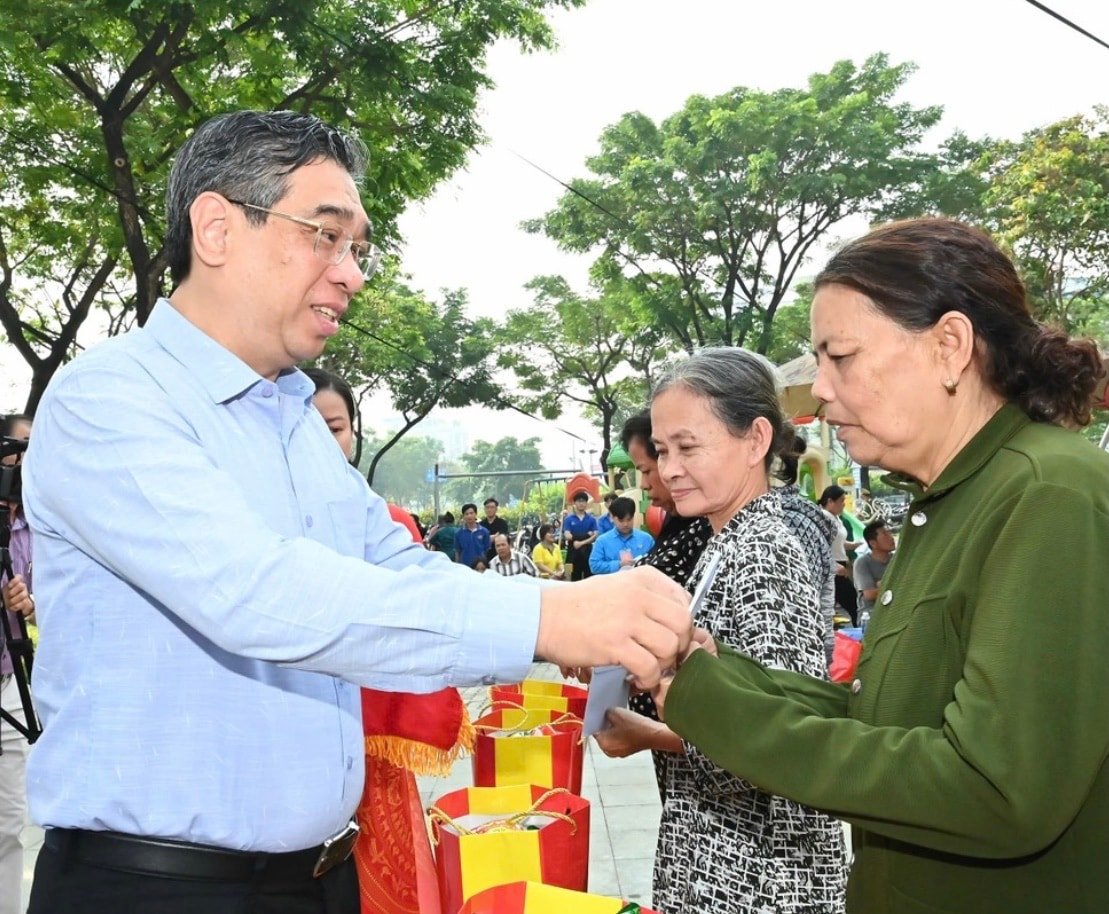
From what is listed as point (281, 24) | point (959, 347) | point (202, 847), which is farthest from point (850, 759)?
point (281, 24)

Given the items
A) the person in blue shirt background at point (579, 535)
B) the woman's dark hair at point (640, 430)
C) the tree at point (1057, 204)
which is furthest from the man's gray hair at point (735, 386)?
the tree at point (1057, 204)

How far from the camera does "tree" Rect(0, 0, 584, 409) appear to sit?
29.7ft

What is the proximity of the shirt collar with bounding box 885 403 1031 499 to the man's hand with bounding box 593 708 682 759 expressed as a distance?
774mm

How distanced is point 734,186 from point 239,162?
19480 mm

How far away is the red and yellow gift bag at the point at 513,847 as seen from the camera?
7.49ft

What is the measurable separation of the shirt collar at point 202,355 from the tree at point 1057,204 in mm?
18725

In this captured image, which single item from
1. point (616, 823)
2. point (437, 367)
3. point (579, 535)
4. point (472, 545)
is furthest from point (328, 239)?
point (437, 367)

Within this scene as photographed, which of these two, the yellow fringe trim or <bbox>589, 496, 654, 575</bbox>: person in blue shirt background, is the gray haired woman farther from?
<bbox>589, 496, 654, 575</bbox>: person in blue shirt background

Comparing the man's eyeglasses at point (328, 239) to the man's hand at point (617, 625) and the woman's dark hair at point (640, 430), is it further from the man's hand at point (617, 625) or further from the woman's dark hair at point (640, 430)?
the woman's dark hair at point (640, 430)

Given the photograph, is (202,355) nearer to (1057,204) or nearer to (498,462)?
(1057,204)

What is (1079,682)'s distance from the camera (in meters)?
1.13

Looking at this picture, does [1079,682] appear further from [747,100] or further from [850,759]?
[747,100]

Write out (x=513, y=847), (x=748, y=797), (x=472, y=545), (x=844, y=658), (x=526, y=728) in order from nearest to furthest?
(x=748, y=797) → (x=513, y=847) → (x=526, y=728) → (x=844, y=658) → (x=472, y=545)

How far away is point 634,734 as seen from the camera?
2.01m
